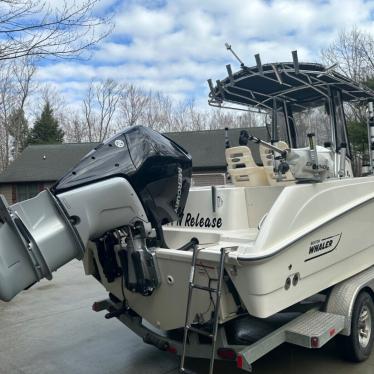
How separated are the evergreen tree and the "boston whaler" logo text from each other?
4107 centimetres

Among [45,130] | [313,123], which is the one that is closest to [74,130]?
[45,130]

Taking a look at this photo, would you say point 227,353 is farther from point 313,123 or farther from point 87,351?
point 313,123

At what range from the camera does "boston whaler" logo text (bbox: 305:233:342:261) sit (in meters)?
3.83

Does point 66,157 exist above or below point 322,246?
above

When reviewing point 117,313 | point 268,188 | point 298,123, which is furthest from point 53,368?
point 298,123

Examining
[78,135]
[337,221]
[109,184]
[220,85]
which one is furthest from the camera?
[78,135]

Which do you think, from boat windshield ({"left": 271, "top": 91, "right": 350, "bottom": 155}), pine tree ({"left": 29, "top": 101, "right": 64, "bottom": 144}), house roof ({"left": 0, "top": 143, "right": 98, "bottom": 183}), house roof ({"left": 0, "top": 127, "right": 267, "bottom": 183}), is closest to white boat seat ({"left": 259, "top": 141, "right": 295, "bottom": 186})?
boat windshield ({"left": 271, "top": 91, "right": 350, "bottom": 155})

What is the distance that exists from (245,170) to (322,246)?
1278mm

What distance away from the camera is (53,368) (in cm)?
465

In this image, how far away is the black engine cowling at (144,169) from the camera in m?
3.48

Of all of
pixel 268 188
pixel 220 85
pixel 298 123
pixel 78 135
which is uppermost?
pixel 78 135

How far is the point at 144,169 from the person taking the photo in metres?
3.61

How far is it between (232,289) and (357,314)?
1439mm

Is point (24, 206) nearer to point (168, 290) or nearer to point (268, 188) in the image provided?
point (168, 290)
